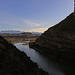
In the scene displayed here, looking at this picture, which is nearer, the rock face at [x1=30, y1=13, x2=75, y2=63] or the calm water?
the calm water

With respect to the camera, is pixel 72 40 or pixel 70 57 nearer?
pixel 70 57

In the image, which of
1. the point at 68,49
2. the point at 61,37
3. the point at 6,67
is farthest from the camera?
the point at 61,37

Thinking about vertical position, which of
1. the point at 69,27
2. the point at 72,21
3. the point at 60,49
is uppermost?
the point at 72,21

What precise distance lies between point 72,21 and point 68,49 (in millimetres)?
17580

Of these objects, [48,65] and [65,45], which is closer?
[48,65]

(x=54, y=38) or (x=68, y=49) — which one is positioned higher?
(x=54, y=38)

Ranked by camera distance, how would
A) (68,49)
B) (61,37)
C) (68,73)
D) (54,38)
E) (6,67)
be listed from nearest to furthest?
(6,67) < (68,73) < (68,49) < (61,37) < (54,38)

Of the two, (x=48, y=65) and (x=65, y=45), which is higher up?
(x=65, y=45)

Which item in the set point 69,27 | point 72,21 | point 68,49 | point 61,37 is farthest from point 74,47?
point 72,21

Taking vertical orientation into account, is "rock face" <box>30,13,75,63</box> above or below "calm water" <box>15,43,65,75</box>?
above

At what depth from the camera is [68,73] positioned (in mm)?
23953

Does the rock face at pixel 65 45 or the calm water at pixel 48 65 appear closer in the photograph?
the calm water at pixel 48 65

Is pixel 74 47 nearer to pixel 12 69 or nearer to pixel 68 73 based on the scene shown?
pixel 68 73

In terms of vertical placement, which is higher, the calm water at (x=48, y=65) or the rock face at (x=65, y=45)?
the rock face at (x=65, y=45)
